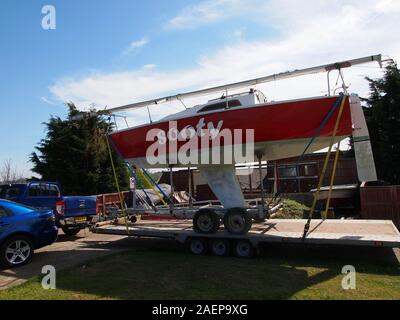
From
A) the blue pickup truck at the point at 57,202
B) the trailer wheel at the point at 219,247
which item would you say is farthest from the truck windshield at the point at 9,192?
the trailer wheel at the point at 219,247

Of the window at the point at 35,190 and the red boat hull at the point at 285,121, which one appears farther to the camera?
the window at the point at 35,190

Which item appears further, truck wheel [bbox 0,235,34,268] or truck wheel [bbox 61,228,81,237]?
truck wheel [bbox 61,228,81,237]

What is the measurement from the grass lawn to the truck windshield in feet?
12.9

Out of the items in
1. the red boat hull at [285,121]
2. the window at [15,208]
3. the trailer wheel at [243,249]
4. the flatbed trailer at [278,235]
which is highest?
the red boat hull at [285,121]

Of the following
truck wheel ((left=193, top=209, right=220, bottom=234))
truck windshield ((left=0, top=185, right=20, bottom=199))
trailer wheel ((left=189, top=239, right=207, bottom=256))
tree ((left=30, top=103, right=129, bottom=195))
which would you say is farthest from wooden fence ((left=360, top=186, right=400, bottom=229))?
tree ((left=30, top=103, right=129, bottom=195))

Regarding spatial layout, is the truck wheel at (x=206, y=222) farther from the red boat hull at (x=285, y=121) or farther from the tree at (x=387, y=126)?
the tree at (x=387, y=126)

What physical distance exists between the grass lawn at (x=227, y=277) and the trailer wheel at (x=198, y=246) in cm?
22

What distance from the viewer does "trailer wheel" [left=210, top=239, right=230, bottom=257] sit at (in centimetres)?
778

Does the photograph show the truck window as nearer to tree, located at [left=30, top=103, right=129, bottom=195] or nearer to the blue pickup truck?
the blue pickup truck

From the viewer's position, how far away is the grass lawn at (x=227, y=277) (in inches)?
212

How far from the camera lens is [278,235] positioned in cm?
742

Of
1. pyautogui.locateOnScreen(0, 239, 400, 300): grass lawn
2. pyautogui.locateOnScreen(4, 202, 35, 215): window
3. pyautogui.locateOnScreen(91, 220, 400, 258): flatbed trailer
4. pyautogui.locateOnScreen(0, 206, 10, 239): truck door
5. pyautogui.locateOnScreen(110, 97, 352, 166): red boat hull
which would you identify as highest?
pyautogui.locateOnScreen(110, 97, 352, 166): red boat hull

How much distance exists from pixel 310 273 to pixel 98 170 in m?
13.8
